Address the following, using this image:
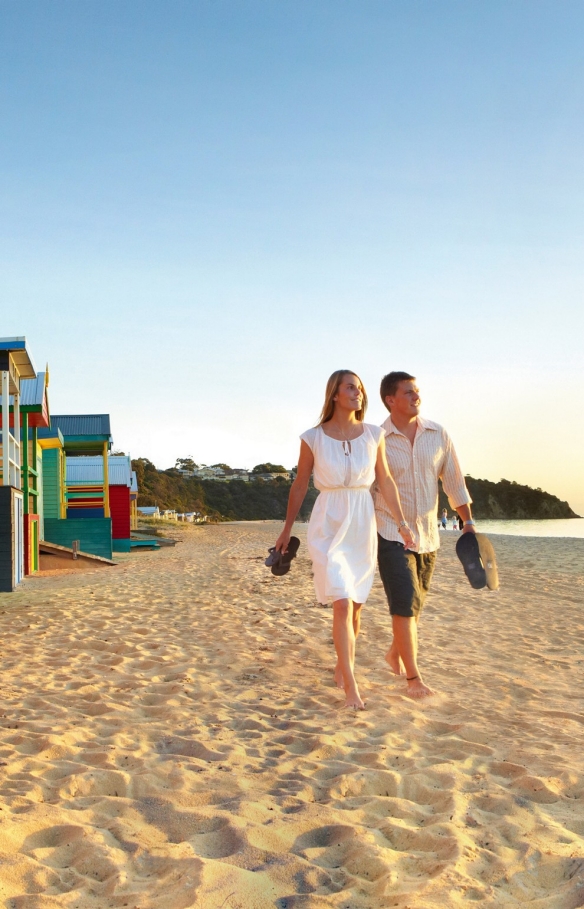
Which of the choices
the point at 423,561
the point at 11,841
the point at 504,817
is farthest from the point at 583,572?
the point at 11,841

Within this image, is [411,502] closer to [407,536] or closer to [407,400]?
[407,536]

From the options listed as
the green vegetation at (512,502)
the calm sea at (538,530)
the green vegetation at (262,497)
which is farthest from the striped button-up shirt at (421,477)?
the green vegetation at (512,502)

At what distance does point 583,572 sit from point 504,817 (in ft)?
44.3

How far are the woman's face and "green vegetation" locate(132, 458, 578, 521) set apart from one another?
79075mm

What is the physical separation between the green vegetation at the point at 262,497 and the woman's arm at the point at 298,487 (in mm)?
78865

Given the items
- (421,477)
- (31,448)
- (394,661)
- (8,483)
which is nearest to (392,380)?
(421,477)

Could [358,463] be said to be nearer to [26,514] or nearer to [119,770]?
[119,770]

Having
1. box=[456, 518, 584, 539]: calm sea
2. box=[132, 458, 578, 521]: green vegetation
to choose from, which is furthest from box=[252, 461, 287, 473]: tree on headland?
box=[456, 518, 584, 539]: calm sea

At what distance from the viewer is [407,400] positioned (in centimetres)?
474

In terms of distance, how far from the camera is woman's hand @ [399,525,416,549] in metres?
4.55

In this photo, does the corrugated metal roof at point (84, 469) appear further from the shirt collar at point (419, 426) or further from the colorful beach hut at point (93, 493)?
the shirt collar at point (419, 426)

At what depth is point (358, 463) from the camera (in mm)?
4430

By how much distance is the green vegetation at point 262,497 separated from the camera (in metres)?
90.8

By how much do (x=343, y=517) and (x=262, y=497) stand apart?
111913 mm
